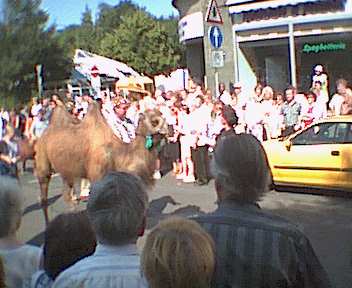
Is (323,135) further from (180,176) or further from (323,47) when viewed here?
(323,47)

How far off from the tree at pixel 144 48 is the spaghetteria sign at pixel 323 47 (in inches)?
1527

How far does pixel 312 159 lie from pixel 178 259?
1019 centimetres

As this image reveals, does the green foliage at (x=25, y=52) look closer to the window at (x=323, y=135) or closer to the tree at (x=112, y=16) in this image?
the tree at (x=112, y=16)

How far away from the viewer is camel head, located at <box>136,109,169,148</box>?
10.7 m

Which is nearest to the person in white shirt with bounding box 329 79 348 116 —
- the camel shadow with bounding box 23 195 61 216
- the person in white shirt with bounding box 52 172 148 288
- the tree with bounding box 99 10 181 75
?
the camel shadow with bounding box 23 195 61 216

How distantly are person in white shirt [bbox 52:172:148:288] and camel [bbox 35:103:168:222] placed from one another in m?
6.95

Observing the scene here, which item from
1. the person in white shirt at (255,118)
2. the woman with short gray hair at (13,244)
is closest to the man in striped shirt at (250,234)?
the woman with short gray hair at (13,244)

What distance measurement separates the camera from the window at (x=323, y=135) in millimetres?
12188

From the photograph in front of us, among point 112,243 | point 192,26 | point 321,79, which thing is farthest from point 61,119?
point 192,26

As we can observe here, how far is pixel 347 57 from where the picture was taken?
22.0 m

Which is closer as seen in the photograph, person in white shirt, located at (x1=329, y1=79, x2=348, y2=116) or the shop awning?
person in white shirt, located at (x1=329, y1=79, x2=348, y2=116)

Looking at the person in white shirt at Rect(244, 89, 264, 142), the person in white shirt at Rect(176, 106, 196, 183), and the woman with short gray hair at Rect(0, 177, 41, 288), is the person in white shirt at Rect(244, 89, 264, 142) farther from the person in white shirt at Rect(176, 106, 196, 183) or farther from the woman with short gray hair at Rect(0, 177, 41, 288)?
the woman with short gray hair at Rect(0, 177, 41, 288)

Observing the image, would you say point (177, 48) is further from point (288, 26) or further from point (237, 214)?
point (237, 214)

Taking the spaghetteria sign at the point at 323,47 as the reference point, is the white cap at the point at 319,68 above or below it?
below
